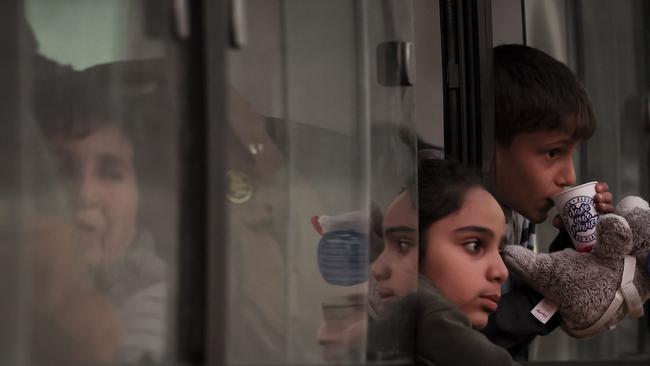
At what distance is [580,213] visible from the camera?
2.37 m

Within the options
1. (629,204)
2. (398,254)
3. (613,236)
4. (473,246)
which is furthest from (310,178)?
(629,204)

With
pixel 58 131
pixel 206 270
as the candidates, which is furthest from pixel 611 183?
pixel 58 131

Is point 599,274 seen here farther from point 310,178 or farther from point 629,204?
point 310,178

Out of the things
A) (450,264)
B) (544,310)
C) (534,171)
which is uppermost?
(534,171)

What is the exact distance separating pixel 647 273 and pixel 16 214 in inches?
56.8

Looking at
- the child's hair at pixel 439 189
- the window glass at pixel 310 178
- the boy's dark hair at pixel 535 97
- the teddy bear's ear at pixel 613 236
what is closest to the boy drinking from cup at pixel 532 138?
the boy's dark hair at pixel 535 97

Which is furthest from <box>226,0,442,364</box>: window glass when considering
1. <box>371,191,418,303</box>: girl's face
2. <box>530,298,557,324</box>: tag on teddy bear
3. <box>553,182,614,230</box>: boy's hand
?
<box>553,182,614,230</box>: boy's hand

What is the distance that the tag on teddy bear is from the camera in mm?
2361

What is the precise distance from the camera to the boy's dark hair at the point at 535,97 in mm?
2469

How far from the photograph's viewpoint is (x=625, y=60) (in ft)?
8.48

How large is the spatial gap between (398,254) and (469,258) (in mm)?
213

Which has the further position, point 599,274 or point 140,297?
point 599,274

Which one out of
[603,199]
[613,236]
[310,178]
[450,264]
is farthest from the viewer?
[603,199]

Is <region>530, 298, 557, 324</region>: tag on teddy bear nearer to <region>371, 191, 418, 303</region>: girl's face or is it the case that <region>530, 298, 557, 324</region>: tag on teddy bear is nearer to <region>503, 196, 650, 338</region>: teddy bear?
<region>503, 196, 650, 338</region>: teddy bear
